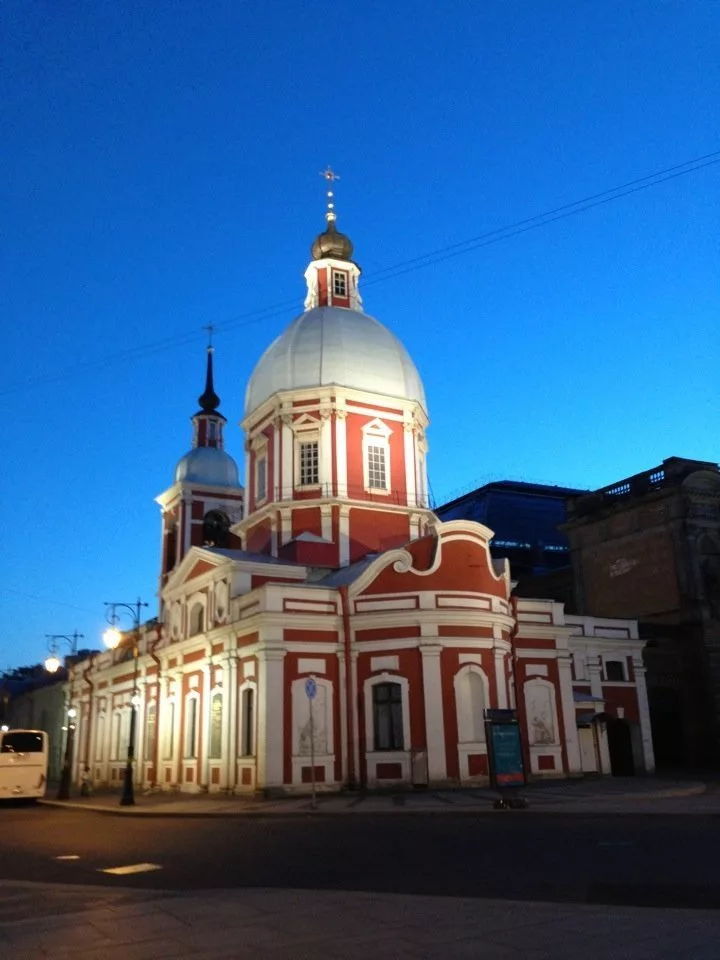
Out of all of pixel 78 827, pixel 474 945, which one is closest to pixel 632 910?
pixel 474 945

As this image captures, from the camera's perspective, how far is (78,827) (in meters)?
19.4

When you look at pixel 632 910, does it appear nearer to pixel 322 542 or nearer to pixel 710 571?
pixel 322 542

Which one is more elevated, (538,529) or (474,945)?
(538,529)

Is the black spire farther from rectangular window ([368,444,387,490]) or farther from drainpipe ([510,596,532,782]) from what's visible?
drainpipe ([510,596,532,782])

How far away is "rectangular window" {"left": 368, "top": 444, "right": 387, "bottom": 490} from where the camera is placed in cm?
3459

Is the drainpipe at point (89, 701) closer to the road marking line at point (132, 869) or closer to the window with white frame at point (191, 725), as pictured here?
the window with white frame at point (191, 725)

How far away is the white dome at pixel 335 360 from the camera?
116ft

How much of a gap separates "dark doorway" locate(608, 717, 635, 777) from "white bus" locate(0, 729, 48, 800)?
73.3ft

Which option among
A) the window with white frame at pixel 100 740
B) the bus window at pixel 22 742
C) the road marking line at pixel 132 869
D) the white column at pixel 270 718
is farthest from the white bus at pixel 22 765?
the road marking line at pixel 132 869

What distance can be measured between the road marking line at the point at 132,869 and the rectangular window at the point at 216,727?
17.4 m

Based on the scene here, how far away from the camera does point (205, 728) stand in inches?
1187

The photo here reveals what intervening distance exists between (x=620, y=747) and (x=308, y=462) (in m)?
17.5

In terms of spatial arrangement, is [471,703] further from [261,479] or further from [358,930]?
[358,930]

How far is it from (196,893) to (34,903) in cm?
167
